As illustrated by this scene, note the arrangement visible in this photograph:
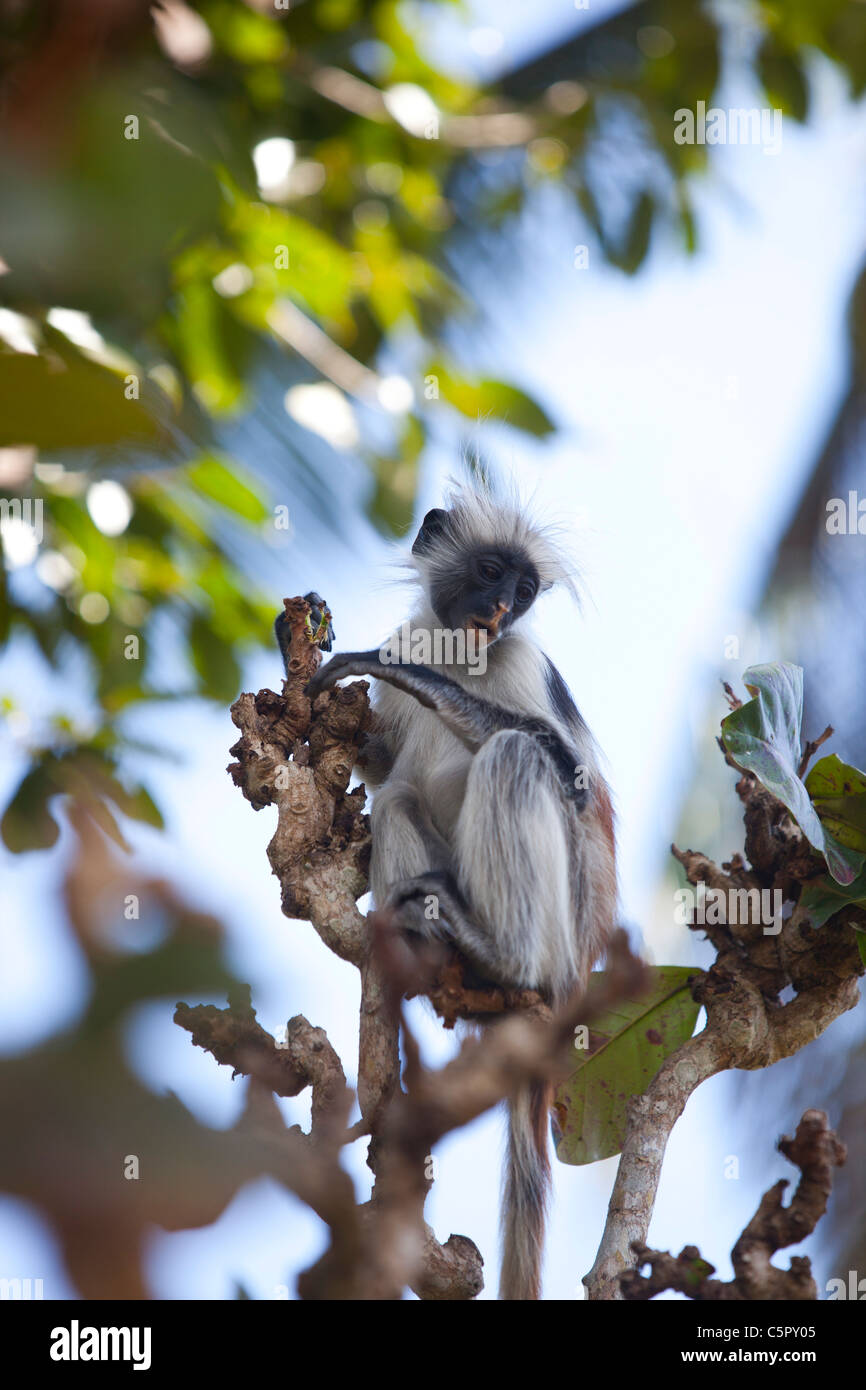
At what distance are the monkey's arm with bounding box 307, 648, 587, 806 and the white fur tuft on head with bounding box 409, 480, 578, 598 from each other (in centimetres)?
82

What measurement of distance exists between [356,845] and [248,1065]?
840 mm

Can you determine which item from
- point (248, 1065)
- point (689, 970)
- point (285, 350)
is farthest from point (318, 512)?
point (285, 350)

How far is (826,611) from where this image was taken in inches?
166

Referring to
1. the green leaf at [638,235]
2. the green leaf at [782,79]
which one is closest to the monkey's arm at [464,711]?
the green leaf at [638,235]

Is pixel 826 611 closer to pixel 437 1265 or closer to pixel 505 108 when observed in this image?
pixel 437 1265

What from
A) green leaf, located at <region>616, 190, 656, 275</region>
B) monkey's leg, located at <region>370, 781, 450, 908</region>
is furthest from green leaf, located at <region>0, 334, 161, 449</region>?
green leaf, located at <region>616, 190, 656, 275</region>

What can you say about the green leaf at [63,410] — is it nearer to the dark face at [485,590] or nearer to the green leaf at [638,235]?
the dark face at [485,590]

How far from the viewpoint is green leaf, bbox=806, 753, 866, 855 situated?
2867 millimetres

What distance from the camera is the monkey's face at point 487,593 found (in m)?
4.14

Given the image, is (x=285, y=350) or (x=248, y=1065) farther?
(x=285, y=350)

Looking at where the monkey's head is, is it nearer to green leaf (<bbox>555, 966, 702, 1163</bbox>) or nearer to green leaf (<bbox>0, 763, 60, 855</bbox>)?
green leaf (<bbox>555, 966, 702, 1163</bbox>)

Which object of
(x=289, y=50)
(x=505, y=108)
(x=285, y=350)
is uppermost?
(x=505, y=108)

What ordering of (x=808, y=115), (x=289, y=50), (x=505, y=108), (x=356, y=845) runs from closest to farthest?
(x=356, y=845)
(x=289, y=50)
(x=808, y=115)
(x=505, y=108)
